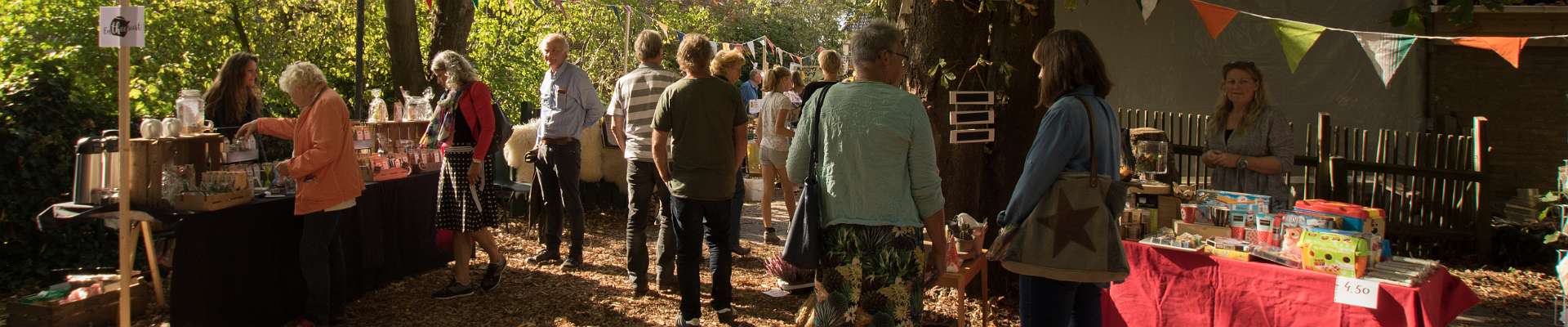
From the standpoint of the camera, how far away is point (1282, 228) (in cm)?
381

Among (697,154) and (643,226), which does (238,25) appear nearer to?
(643,226)

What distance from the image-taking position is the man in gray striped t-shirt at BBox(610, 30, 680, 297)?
502 cm

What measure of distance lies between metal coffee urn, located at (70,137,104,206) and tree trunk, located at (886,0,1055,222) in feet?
12.0

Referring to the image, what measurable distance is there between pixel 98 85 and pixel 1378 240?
743 cm

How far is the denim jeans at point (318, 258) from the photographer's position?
14.0ft

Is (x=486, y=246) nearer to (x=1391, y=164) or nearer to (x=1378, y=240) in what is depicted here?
(x=1378, y=240)

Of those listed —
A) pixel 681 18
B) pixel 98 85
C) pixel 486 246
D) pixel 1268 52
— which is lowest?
pixel 486 246

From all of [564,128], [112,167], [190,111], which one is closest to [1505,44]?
[564,128]

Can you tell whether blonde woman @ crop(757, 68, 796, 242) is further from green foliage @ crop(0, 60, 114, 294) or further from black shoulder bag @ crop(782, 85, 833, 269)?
green foliage @ crop(0, 60, 114, 294)

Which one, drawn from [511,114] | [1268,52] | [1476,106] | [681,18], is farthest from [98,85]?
[681,18]

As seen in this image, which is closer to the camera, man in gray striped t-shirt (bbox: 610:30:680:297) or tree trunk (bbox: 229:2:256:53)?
man in gray striped t-shirt (bbox: 610:30:680:297)

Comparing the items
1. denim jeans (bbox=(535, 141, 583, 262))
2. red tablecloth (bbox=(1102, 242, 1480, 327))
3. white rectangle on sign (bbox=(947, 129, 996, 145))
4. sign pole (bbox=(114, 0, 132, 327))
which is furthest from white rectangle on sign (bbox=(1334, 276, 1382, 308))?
sign pole (bbox=(114, 0, 132, 327))

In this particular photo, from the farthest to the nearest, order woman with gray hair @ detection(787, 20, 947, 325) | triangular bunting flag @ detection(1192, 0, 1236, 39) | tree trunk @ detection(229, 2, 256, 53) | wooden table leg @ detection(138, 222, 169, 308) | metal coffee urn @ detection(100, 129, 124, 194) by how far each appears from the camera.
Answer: tree trunk @ detection(229, 2, 256, 53) < triangular bunting flag @ detection(1192, 0, 1236, 39) < wooden table leg @ detection(138, 222, 169, 308) < metal coffee urn @ detection(100, 129, 124, 194) < woman with gray hair @ detection(787, 20, 947, 325)

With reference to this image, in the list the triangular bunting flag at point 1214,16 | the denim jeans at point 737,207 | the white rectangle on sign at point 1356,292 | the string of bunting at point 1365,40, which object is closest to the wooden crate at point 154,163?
the denim jeans at point 737,207
